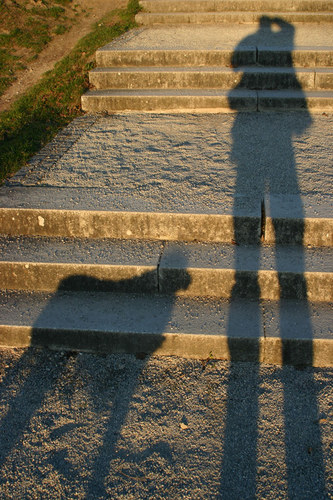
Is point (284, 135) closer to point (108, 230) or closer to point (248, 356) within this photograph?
point (108, 230)

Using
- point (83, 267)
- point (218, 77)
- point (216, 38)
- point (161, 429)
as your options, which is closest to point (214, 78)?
point (218, 77)

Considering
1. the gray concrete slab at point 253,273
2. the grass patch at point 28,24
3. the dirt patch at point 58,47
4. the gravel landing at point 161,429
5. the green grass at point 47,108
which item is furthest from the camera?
the grass patch at point 28,24

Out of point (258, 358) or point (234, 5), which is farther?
point (234, 5)

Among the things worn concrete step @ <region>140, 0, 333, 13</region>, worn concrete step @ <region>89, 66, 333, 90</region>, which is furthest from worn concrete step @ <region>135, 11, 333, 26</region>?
worn concrete step @ <region>89, 66, 333, 90</region>

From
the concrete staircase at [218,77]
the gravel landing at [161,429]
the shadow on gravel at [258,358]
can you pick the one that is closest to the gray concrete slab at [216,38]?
the concrete staircase at [218,77]

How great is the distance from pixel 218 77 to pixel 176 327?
4.34m

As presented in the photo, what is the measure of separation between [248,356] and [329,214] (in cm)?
142

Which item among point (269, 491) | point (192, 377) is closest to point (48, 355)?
point (192, 377)

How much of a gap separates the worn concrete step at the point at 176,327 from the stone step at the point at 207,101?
338 cm

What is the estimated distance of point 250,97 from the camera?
5.89 m

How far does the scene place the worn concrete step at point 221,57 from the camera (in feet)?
21.2

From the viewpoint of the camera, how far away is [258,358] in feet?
10.5

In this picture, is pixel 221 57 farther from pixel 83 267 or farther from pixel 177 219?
pixel 83 267

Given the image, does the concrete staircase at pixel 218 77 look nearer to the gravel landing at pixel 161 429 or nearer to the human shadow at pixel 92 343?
the human shadow at pixel 92 343
